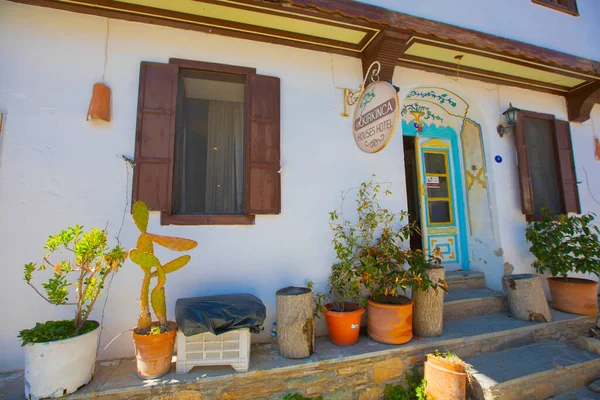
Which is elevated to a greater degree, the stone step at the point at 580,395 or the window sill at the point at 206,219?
the window sill at the point at 206,219

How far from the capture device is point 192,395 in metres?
2.39

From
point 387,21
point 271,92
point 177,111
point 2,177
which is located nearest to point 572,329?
point 387,21

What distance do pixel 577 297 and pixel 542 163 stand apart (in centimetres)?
→ 214

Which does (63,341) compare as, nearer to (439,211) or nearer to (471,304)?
(471,304)

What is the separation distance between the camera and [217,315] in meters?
2.47

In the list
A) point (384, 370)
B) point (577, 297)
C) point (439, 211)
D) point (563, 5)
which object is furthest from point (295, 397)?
point (563, 5)

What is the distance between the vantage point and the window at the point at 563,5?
484 centimetres

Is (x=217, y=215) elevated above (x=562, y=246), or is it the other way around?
(x=217, y=215)

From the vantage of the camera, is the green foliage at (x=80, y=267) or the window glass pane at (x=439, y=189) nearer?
the green foliage at (x=80, y=267)

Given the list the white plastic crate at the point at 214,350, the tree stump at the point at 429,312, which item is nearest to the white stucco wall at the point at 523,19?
the tree stump at the point at 429,312

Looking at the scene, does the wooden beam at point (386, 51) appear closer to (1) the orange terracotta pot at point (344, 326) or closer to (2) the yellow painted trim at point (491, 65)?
(2) the yellow painted trim at point (491, 65)

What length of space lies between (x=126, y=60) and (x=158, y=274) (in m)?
2.43

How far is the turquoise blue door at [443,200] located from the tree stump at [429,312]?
1791 millimetres

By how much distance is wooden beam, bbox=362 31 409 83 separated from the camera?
3499 mm
